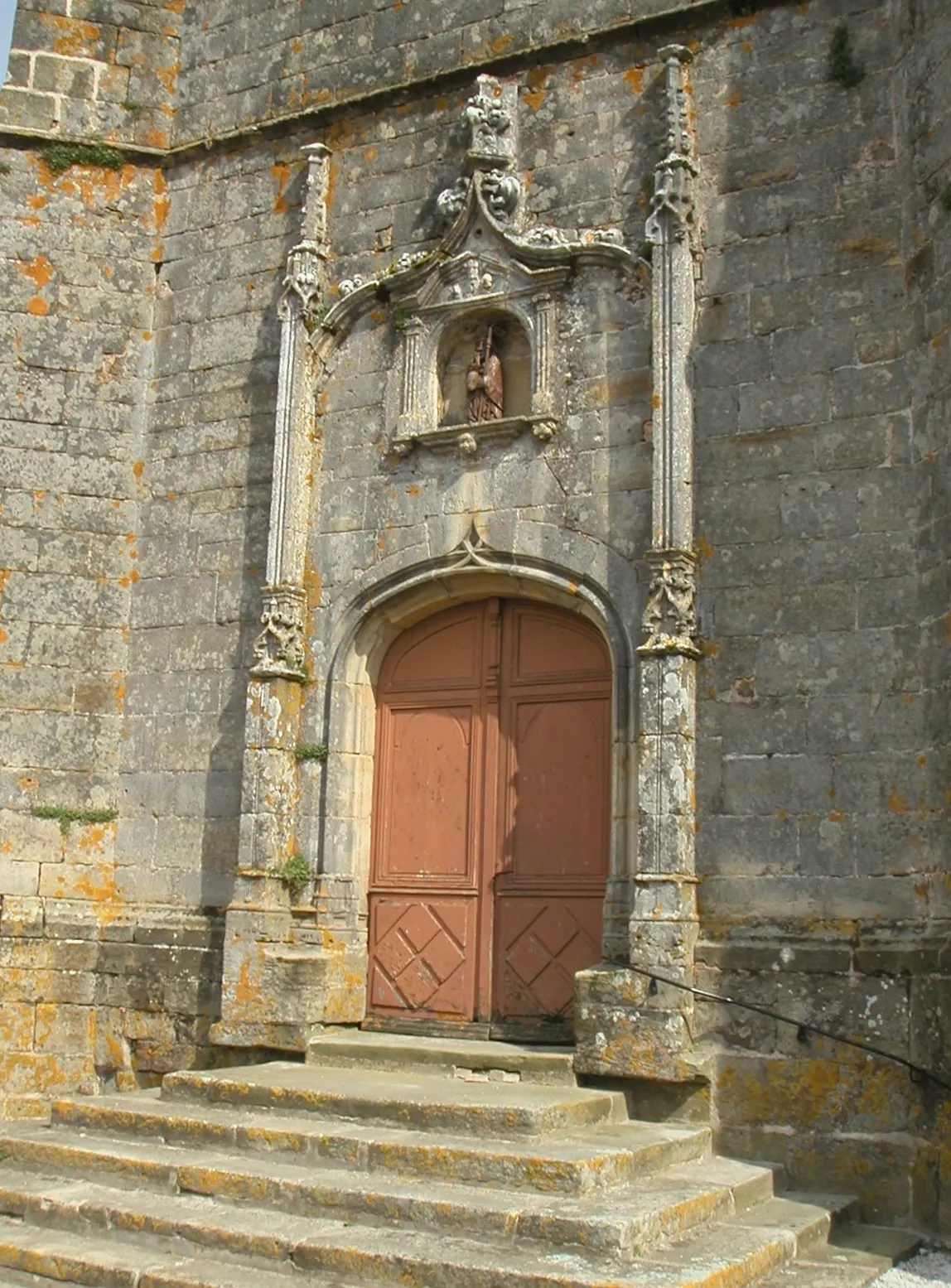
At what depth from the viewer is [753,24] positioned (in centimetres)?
711

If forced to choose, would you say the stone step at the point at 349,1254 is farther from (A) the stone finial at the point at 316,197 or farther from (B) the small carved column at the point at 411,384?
(A) the stone finial at the point at 316,197

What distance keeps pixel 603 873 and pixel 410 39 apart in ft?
15.1

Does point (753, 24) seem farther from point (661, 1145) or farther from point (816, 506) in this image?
point (661, 1145)

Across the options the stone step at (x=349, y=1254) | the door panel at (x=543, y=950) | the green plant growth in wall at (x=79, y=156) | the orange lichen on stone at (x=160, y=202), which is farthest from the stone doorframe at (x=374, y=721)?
the green plant growth in wall at (x=79, y=156)

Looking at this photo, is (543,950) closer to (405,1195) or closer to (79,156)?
(405,1195)

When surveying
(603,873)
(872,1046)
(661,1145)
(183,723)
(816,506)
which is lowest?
(661,1145)

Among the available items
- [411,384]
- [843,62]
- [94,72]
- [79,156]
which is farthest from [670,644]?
[94,72]

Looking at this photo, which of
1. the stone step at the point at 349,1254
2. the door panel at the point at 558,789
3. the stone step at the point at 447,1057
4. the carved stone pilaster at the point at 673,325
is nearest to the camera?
→ the stone step at the point at 349,1254

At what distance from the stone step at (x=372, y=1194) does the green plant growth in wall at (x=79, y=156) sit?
5348 millimetres

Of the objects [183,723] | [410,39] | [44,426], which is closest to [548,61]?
[410,39]

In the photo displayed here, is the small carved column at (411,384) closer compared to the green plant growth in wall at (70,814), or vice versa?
the small carved column at (411,384)

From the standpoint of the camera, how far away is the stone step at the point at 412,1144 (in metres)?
5.22

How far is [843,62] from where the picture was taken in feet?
22.3

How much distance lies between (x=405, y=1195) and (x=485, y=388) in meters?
3.99
